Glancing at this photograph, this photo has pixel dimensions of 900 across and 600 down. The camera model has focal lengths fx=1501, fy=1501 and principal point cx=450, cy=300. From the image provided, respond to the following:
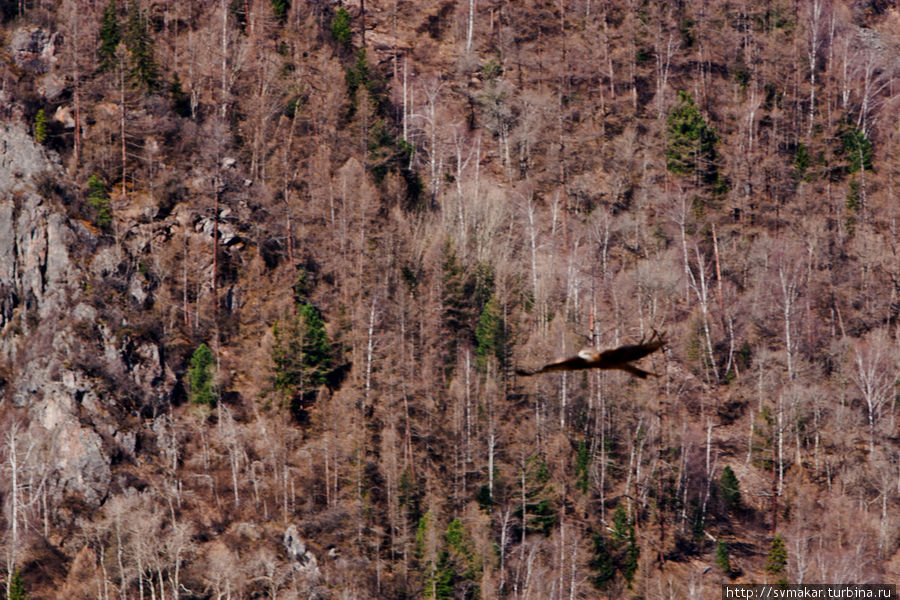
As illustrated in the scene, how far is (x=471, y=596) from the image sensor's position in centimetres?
7200

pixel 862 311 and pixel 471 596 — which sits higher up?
pixel 862 311

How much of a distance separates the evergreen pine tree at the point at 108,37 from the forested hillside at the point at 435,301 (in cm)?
28

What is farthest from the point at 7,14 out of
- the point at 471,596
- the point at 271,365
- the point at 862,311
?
the point at 862,311

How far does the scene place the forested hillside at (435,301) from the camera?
250 feet

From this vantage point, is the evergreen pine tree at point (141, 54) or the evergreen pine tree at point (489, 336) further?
the evergreen pine tree at point (141, 54)

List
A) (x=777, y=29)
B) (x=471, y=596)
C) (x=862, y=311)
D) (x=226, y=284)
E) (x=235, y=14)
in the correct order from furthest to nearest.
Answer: (x=777, y=29)
(x=235, y=14)
(x=862, y=311)
(x=226, y=284)
(x=471, y=596)

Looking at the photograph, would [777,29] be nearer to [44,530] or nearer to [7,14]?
[7,14]

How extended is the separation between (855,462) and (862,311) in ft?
47.0

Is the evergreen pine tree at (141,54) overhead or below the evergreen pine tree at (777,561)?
overhead

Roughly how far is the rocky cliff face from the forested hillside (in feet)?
Answer: 0.64

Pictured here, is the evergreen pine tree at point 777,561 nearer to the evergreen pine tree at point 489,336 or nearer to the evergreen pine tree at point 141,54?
the evergreen pine tree at point 489,336

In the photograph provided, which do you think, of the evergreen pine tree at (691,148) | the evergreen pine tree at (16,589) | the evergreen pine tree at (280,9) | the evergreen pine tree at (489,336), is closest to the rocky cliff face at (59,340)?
the evergreen pine tree at (16,589)

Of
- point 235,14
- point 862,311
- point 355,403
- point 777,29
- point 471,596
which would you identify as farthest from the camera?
point 777,29

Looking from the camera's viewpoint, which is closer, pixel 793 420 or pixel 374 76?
pixel 793 420
